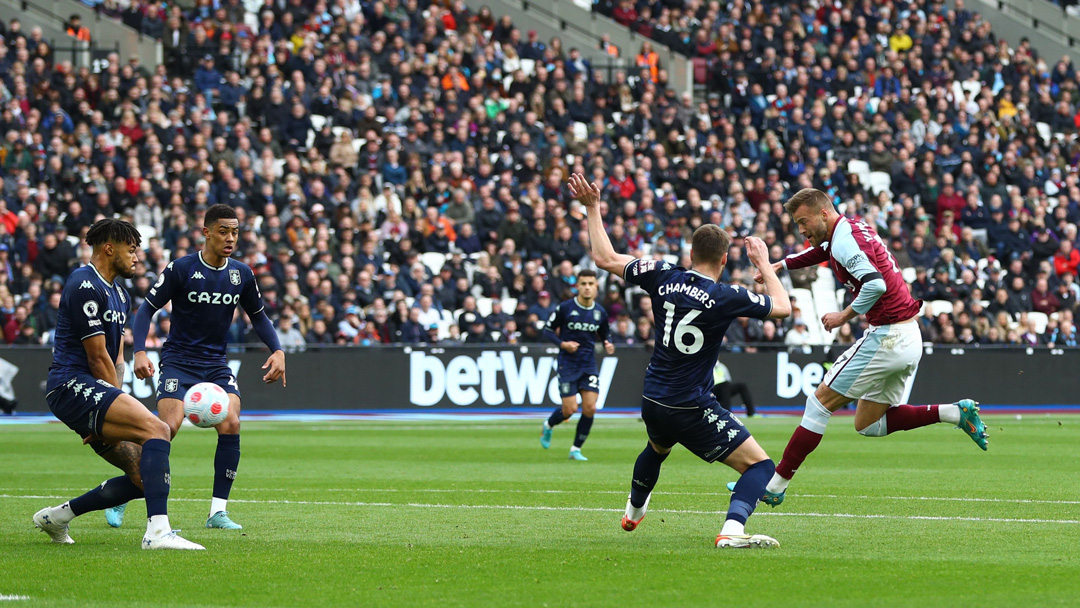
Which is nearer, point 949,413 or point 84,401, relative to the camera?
point 84,401

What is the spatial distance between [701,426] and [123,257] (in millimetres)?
3867

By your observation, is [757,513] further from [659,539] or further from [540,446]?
Result: [540,446]

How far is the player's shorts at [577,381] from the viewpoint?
18.0m

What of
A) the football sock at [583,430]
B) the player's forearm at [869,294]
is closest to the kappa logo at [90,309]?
the player's forearm at [869,294]

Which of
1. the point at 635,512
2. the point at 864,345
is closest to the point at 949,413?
the point at 864,345

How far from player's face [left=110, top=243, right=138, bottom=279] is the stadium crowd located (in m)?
15.9

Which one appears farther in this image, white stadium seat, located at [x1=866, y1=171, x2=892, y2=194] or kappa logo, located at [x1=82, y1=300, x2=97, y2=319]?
white stadium seat, located at [x1=866, y1=171, x2=892, y2=194]

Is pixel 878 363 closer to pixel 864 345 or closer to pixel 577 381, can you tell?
pixel 864 345

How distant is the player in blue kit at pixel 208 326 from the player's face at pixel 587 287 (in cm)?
789

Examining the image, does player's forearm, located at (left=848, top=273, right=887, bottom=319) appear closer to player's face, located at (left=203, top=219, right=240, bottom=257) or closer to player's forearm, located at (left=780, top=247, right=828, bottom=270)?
player's forearm, located at (left=780, top=247, right=828, bottom=270)

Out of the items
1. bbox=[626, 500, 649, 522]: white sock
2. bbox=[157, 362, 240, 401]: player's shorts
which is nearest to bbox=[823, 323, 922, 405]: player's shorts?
bbox=[626, 500, 649, 522]: white sock

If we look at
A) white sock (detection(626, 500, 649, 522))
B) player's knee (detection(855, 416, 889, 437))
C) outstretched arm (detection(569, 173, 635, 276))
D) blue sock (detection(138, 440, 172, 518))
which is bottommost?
white sock (detection(626, 500, 649, 522))

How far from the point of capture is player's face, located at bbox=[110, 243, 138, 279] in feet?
29.5

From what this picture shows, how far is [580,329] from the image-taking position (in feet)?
60.0
